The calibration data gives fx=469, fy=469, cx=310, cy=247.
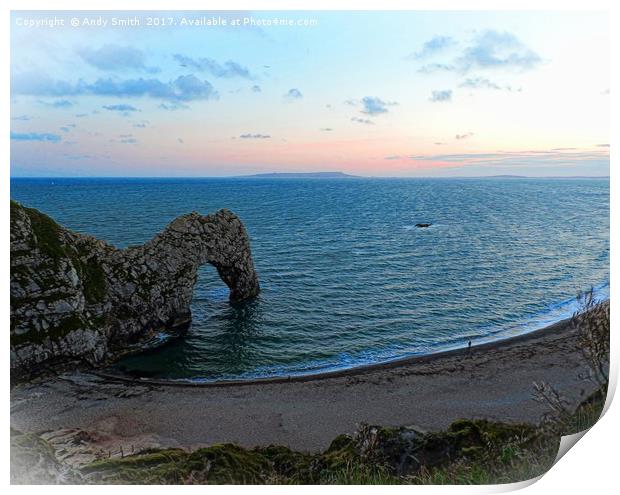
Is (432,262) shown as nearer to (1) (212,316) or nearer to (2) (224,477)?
(1) (212,316)

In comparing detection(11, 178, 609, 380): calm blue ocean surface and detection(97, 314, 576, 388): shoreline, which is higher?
detection(11, 178, 609, 380): calm blue ocean surface

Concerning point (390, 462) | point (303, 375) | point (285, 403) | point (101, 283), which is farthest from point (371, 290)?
point (390, 462)

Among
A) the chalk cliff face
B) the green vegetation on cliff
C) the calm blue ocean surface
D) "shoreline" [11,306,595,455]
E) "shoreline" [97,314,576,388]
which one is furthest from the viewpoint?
the calm blue ocean surface

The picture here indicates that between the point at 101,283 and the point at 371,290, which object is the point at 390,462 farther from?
the point at 371,290

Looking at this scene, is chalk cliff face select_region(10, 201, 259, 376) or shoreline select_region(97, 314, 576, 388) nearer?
chalk cliff face select_region(10, 201, 259, 376)

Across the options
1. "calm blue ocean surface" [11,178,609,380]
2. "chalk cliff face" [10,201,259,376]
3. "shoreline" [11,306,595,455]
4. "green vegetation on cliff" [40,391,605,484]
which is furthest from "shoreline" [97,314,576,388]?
"green vegetation on cliff" [40,391,605,484]

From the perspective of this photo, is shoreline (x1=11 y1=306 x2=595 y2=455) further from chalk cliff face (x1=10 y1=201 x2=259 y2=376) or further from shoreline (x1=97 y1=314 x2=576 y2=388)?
chalk cliff face (x1=10 y1=201 x2=259 y2=376)
